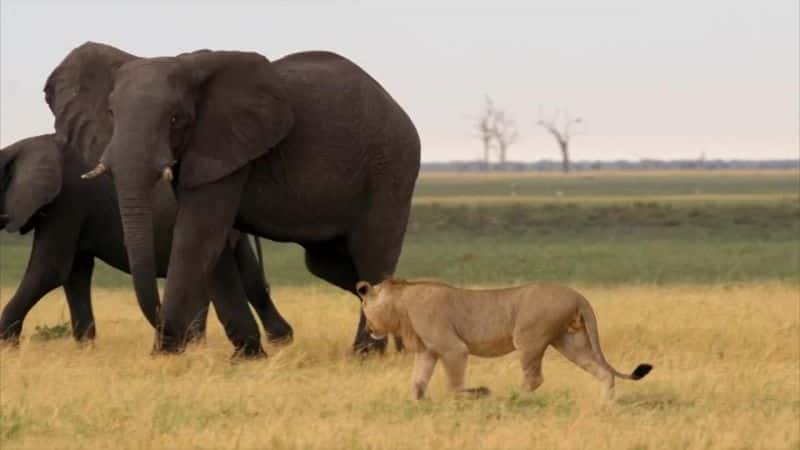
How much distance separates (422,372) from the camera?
11.4m

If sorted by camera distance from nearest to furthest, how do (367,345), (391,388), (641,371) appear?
(641,371)
(391,388)
(367,345)

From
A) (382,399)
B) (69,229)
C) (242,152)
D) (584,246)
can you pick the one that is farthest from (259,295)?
(584,246)

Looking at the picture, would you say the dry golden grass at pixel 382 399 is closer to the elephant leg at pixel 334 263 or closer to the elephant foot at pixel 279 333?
the elephant foot at pixel 279 333

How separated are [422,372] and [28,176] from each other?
230 inches

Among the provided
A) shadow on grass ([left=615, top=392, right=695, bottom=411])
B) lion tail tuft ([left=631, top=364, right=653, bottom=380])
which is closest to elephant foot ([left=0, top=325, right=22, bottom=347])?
shadow on grass ([left=615, top=392, right=695, bottom=411])

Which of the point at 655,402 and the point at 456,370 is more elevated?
the point at 456,370

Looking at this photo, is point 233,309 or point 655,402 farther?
point 233,309

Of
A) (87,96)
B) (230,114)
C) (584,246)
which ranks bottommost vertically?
(584,246)

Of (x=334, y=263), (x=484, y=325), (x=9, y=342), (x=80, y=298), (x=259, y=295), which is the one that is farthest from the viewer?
(x=259, y=295)

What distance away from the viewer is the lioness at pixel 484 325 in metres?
11.2

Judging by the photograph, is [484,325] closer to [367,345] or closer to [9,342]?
[367,345]

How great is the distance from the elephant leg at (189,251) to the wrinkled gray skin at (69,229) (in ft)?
5.67

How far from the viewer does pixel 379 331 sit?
11484 mm

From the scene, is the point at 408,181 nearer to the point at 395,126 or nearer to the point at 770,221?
the point at 395,126
